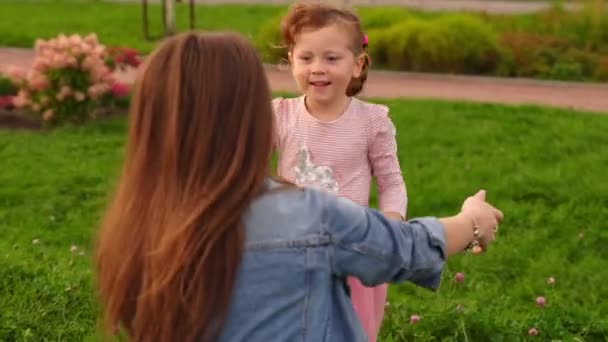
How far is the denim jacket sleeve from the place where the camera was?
2078 mm

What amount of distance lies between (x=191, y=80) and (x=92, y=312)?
8.87 ft

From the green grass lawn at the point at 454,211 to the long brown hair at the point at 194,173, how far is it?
88.3 inches

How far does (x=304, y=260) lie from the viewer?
208cm

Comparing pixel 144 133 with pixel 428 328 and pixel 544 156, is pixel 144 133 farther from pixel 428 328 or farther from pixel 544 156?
pixel 544 156

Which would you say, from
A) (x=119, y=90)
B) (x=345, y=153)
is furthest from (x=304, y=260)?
(x=119, y=90)

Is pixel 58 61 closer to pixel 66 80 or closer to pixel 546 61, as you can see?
pixel 66 80

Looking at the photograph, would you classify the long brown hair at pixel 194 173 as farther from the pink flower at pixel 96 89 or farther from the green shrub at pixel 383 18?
the green shrub at pixel 383 18

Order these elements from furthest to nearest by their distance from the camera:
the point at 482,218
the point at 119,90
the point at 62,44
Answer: the point at 119,90 < the point at 62,44 < the point at 482,218

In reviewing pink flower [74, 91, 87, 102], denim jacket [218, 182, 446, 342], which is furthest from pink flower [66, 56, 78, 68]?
denim jacket [218, 182, 446, 342]

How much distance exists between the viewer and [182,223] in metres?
2.06

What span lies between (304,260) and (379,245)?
5.6 inches

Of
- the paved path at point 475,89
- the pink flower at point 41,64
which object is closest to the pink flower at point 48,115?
the pink flower at point 41,64

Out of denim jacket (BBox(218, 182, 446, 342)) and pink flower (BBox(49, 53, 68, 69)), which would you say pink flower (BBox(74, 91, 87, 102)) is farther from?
denim jacket (BBox(218, 182, 446, 342))

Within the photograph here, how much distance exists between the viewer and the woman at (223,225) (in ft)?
6.75
